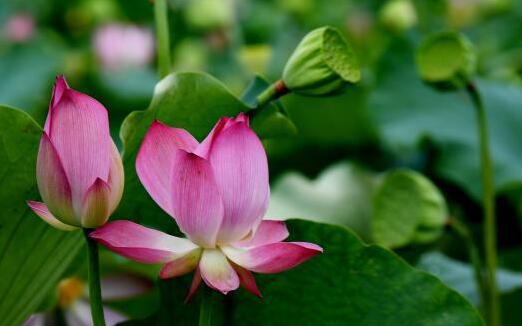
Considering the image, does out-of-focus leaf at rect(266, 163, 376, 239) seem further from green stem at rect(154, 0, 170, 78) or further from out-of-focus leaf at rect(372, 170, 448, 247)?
green stem at rect(154, 0, 170, 78)

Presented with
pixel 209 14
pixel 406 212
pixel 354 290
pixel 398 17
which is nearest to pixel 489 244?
pixel 406 212

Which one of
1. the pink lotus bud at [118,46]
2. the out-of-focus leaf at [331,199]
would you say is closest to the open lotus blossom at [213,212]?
the out-of-focus leaf at [331,199]

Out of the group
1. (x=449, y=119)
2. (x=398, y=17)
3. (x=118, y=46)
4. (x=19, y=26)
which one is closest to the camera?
(x=449, y=119)

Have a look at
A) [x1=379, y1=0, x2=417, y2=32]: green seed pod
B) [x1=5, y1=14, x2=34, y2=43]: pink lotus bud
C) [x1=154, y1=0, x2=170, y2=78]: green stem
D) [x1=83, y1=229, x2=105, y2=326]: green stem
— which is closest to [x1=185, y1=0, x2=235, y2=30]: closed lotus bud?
[x1=379, y1=0, x2=417, y2=32]: green seed pod

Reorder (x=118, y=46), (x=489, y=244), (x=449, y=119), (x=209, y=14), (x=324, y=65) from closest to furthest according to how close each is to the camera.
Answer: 1. (x=324, y=65)
2. (x=489, y=244)
3. (x=449, y=119)
4. (x=209, y=14)
5. (x=118, y=46)

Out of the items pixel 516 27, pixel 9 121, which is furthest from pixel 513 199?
pixel 516 27

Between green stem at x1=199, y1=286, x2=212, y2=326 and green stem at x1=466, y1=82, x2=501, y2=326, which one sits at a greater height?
green stem at x1=199, y1=286, x2=212, y2=326

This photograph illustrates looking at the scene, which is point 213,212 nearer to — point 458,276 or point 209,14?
point 458,276
